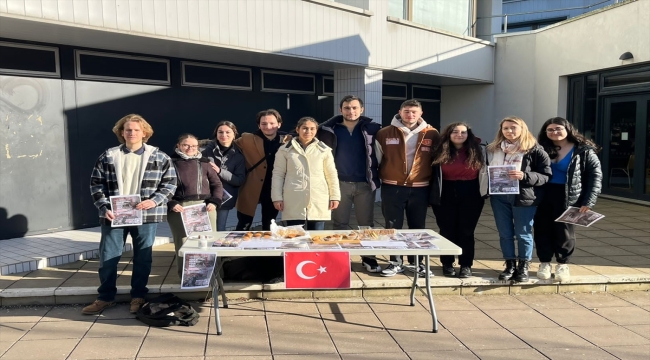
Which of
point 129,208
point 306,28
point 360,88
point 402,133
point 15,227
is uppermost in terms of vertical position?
point 306,28

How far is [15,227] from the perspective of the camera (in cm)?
648

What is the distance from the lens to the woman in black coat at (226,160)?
4957 millimetres

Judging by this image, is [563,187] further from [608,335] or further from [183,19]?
[183,19]

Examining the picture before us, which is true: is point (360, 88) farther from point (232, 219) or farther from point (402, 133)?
point (402, 133)

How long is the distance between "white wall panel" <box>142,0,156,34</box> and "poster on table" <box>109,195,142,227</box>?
3.04 meters

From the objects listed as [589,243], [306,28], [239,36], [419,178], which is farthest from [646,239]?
[239,36]

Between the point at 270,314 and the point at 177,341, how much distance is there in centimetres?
86

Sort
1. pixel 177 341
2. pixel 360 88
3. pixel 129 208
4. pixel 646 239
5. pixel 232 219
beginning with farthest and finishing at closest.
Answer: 1. pixel 360 88
2. pixel 232 219
3. pixel 646 239
4. pixel 129 208
5. pixel 177 341

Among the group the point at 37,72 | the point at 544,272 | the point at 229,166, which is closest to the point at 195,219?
the point at 229,166

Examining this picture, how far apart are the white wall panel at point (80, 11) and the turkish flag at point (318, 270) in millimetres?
3967

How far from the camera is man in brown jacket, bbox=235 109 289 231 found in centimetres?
519

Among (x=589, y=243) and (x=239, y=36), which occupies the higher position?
(x=239, y=36)

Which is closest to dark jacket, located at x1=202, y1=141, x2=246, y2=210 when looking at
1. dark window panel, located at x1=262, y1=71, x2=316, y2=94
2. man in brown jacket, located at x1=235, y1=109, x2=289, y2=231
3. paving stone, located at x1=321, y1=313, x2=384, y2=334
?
man in brown jacket, located at x1=235, y1=109, x2=289, y2=231

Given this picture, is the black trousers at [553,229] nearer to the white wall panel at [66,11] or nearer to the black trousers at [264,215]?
the black trousers at [264,215]
